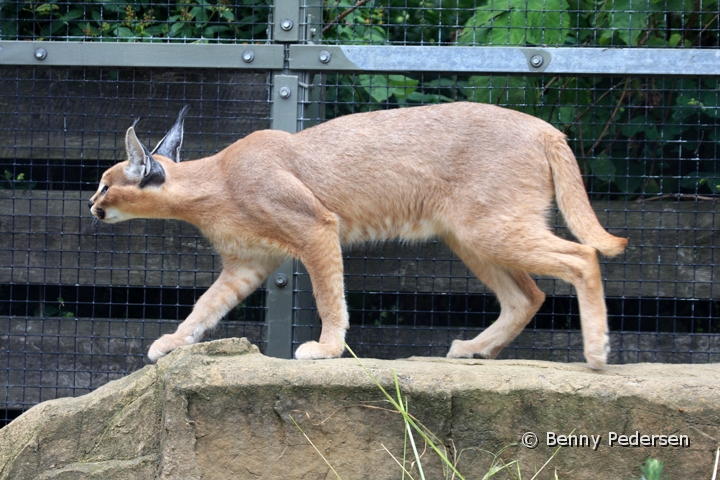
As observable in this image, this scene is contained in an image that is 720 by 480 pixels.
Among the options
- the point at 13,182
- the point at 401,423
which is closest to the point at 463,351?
the point at 401,423

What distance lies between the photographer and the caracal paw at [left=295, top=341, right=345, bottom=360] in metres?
3.96

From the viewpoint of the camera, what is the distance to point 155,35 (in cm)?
523

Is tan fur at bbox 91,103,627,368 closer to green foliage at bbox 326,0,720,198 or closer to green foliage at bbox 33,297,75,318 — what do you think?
green foliage at bbox 326,0,720,198

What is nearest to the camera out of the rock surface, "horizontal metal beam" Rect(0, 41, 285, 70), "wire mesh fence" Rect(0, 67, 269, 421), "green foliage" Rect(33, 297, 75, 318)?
the rock surface

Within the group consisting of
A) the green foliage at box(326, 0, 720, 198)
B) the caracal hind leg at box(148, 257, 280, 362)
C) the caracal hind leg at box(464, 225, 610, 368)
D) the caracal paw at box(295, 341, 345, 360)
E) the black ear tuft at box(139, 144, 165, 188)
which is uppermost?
the green foliage at box(326, 0, 720, 198)

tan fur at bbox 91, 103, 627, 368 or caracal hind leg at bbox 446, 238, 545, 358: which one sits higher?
tan fur at bbox 91, 103, 627, 368

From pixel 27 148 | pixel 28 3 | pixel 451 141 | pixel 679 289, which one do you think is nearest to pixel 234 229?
pixel 451 141

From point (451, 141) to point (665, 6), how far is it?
5.41ft

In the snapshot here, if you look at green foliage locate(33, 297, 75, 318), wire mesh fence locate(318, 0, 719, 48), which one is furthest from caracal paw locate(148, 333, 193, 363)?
wire mesh fence locate(318, 0, 719, 48)

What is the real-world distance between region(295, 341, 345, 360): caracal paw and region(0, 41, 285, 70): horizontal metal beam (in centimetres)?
165

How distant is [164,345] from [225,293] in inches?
19.6

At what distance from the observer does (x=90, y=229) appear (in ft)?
17.2

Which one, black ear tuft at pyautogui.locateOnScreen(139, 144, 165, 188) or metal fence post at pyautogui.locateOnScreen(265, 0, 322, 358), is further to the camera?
metal fence post at pyautogui.locateOnScreen(265, 0, 322, 358)

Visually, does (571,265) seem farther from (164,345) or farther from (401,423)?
(164,345)
